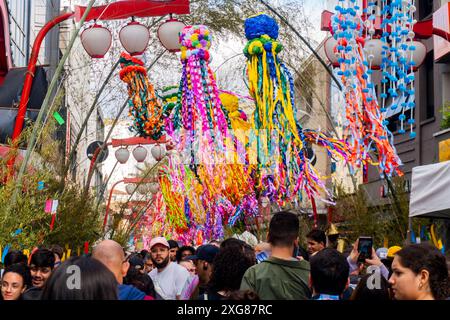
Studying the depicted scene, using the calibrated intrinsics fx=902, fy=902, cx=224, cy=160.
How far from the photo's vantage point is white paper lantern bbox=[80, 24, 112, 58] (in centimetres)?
1445

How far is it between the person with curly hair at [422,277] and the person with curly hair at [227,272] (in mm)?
1814

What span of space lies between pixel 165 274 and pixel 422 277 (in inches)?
233

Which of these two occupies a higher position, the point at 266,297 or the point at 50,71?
the point at 50,71

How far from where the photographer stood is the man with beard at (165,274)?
10.2 m

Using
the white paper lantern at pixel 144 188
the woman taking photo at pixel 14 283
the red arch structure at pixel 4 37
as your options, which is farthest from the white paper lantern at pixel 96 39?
the white paper lantern at pixel 144 188

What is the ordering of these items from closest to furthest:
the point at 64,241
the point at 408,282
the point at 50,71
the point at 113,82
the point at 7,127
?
the point at 408,282, the point at 64,241, the point at 7,127, the point at 113,82, the point at 50,71

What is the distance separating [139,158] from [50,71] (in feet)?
31.3

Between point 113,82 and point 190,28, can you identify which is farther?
point 113,82

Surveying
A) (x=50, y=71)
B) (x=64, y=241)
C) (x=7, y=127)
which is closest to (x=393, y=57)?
(x=64, y=241)

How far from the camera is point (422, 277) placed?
16.0 ft

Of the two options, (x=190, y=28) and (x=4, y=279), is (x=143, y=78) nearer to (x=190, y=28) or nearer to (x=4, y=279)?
(x=190, y=28)

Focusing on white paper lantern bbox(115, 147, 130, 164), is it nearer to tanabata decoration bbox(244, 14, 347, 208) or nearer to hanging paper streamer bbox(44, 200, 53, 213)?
hanging paper streamer bbox(44, 200, 53, 213)

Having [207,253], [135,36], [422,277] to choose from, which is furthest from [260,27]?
[422,277]

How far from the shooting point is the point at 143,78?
16.6m
